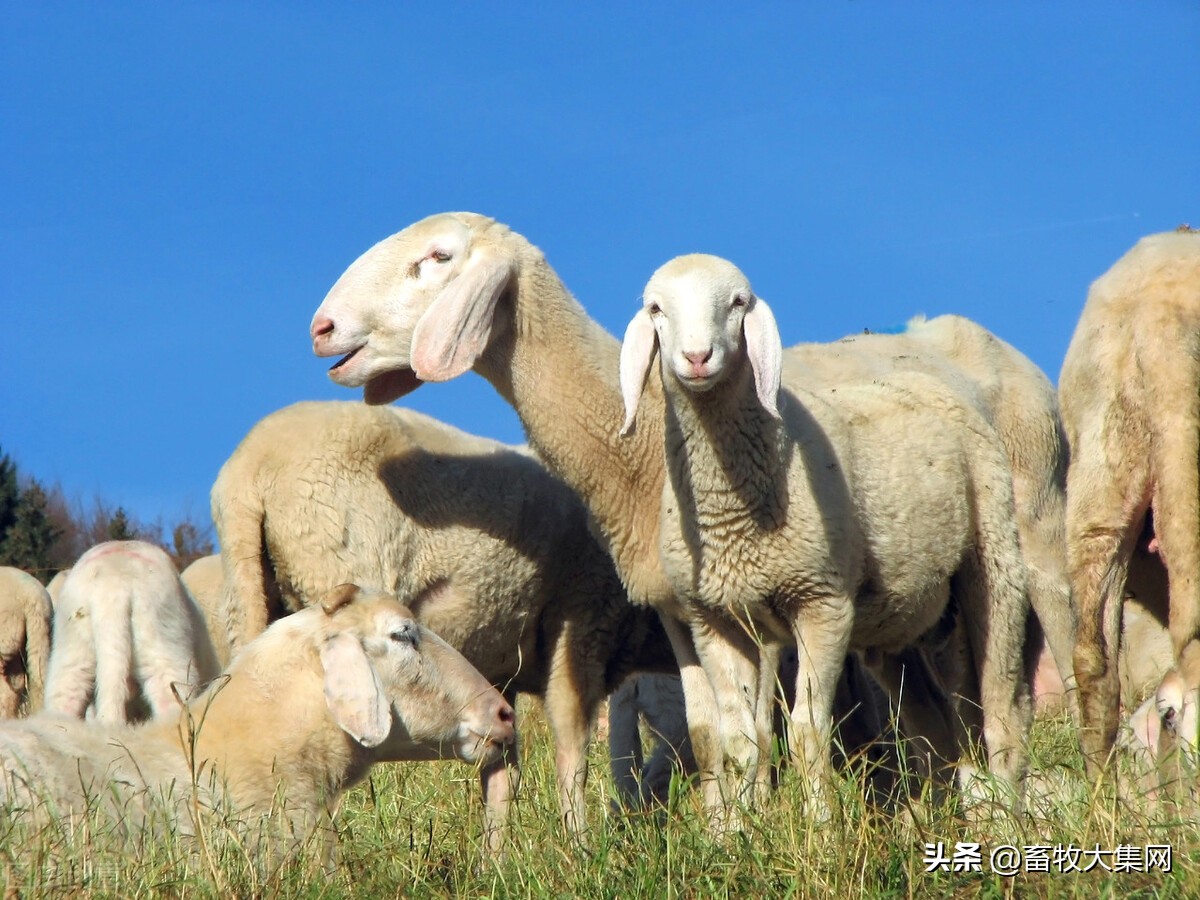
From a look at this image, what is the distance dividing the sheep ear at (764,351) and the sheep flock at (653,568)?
0.04ft

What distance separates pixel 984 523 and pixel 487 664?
2205mm

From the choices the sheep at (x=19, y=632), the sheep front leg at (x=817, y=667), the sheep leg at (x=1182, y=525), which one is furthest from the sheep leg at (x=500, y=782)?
the sheep at (x=19, y=632)

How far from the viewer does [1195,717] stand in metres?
4.45

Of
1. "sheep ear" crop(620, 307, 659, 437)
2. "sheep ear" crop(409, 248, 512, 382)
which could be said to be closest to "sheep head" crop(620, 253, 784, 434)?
"sheep ear" crop(620, 307, 659, 437)

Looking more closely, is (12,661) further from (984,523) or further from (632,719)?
(984,523)

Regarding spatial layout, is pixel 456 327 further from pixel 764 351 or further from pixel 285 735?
pixel 285 735

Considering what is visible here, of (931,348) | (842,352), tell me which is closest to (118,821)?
(842,352)

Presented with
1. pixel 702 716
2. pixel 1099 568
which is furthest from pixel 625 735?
pixel 1099 568

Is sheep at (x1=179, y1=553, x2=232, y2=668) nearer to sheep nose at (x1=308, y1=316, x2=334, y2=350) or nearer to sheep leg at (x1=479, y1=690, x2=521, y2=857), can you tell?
sheep leg at (x1=479, y1=690, x2=521, y2=857)

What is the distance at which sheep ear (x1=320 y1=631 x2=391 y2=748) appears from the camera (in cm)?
A: 438

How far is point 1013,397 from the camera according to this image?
24.7ft

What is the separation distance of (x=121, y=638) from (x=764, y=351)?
285 cm

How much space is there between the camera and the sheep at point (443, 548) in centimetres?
626

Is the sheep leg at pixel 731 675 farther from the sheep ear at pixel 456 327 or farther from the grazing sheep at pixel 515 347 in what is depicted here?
the sheep ear at pixel 456 327
